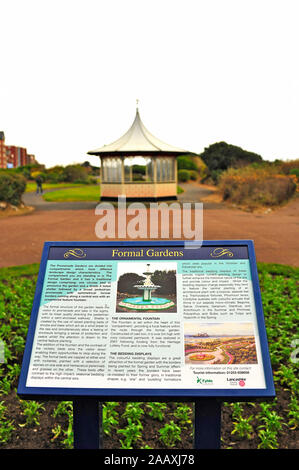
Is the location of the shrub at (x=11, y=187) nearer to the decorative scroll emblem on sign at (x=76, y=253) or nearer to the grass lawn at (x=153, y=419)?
the grass lawn at (x=153, y=419)

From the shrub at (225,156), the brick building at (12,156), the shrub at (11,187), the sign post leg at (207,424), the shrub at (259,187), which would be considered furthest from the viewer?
the brick building at (12,156)

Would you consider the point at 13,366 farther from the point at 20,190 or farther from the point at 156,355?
the point at 20,190

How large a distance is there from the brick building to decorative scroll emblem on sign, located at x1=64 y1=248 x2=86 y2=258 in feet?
211

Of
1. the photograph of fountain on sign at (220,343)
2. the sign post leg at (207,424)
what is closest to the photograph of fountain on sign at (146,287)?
the photograph of fountain on sign at (220,343)

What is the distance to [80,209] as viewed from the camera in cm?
2016

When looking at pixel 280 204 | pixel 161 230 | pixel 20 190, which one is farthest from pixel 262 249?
pixel 20 190

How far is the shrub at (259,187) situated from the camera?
815 inches

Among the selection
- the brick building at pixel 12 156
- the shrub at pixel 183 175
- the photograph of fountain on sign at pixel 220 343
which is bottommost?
the photograph of fountain on sign at pixel 220 343

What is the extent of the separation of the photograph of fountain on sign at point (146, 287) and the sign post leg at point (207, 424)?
663 millimetres

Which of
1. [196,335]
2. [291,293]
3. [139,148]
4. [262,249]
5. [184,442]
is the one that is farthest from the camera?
[139,148]

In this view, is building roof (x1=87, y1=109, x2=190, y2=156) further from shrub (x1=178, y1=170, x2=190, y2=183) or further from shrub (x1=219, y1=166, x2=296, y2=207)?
shrub (x1=178, y1=170, x2=190, y2=183)
